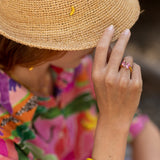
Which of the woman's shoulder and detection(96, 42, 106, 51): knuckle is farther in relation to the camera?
the woman's shoulder

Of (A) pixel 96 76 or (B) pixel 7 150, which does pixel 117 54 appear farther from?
(B) pixel 7 150

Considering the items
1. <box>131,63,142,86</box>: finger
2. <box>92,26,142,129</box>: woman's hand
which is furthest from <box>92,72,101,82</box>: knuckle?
<box>131,63,142,86</box>: finger

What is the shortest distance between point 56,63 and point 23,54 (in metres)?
0.14

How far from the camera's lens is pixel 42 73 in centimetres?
120

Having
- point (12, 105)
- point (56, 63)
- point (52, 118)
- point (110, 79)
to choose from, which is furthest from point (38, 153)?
point (110, 79)

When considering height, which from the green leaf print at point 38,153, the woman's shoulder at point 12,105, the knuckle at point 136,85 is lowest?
the green leaf print at point 38,153

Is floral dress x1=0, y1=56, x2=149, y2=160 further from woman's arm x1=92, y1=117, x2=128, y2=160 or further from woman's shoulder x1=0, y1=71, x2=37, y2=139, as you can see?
woman's arm x1=92, y1=117, x2=128, y2=160

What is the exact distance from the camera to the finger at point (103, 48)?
31.4 inches

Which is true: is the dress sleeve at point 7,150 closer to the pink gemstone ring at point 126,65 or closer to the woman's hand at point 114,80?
the woman's hand at point 114,80

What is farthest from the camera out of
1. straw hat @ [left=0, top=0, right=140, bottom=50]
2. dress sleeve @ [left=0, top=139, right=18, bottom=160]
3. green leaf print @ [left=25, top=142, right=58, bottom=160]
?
green leaf print @ [left=25, top=142, right=58, bottom=160]

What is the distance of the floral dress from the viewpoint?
979 millimetres

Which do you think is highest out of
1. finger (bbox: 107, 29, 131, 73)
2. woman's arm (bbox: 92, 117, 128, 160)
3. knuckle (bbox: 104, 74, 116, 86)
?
finger (bbox: 107, 29, 131, 73)

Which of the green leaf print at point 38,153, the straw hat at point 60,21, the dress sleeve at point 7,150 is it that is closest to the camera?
the straw hat at point 60,21

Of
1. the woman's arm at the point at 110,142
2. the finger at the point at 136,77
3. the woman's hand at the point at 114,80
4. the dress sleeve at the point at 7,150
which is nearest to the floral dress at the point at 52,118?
the dress sleeve at the point at 7,150
